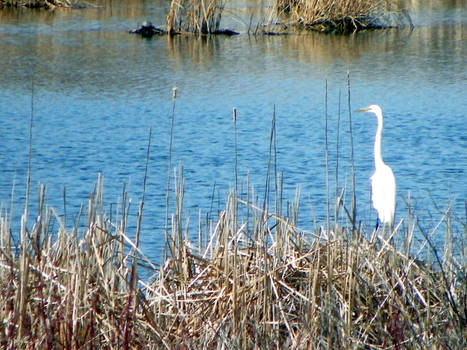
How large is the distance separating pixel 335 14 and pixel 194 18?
9.48 ft

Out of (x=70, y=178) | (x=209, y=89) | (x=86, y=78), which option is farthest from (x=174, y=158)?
(x=86, y=78)

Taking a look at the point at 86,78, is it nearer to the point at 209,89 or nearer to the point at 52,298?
the point at 209,89

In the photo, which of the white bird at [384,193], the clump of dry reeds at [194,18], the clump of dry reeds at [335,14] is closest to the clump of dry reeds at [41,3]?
the clump of dry reeds at [194,18]

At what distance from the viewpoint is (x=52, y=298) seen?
304cm

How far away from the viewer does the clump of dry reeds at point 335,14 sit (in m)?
17.7

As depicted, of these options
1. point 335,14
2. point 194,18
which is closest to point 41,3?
point 194,18

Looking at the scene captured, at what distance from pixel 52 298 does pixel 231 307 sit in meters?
0.63

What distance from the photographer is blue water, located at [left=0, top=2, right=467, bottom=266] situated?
24.7 ft

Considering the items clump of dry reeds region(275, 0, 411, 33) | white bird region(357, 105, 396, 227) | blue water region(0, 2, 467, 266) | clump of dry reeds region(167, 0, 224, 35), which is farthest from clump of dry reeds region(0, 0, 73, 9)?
white bird region(357, 105, 396, 227)

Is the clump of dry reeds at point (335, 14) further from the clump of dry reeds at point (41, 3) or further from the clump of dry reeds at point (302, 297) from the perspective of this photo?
the clump of dry reeds at point (302, 297)

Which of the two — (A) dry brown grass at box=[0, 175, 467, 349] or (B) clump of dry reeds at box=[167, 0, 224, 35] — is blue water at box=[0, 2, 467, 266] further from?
(A) dry brown grass at box=[0, 175, 467, 349]

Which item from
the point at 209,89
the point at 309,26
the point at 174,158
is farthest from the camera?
the point at 309,26

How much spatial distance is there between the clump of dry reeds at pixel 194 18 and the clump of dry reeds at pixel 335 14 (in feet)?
4.37

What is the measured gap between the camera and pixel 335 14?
17812 mm
